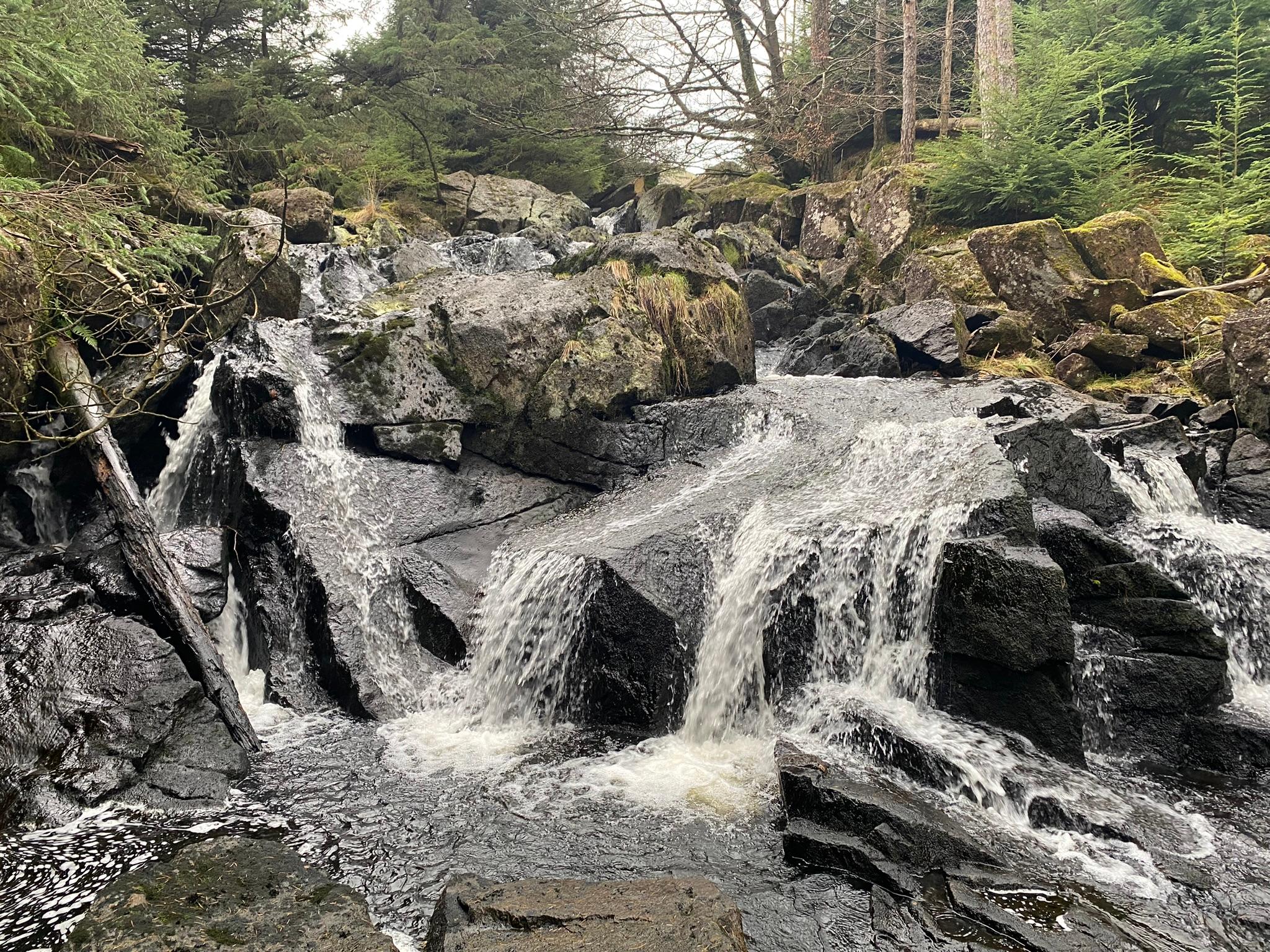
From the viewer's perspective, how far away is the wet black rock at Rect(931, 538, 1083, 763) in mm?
5484

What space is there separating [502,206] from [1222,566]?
64.1ft

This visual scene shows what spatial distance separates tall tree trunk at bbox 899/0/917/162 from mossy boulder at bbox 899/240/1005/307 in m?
4.79

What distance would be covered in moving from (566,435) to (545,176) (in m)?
18.3

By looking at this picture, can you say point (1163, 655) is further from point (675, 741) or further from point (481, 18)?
point (481, 18)

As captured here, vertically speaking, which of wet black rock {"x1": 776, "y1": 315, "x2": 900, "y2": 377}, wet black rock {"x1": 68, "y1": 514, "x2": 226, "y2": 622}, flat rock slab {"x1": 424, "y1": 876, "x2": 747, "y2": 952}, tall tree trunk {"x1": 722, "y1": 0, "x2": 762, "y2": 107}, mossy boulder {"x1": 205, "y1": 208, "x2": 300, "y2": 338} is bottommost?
flat rock slab {"x1": 424, "y1": 876, "x2": 747, "y2": 952}

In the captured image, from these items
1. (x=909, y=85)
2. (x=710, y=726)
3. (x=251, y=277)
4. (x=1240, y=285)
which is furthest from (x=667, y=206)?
(x=710, y=726)

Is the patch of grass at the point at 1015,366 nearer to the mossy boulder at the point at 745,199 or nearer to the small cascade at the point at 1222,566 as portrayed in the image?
the small cascade at the point at 1222,566

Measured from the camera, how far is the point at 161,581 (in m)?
5.93

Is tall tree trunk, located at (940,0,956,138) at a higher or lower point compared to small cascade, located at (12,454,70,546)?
higher

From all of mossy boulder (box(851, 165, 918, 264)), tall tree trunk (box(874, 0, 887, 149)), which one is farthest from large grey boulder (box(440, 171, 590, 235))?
tall tree trunk (box(874, 0, 887, 149))

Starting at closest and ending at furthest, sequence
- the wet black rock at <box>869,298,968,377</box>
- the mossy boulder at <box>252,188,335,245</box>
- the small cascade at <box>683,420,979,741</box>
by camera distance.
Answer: the small cascade at <box>683,420,979,741</box>, the wet black rock at <box>869,298,968,377</box>, the mossy boulder at <box>252,188,335,245</box>

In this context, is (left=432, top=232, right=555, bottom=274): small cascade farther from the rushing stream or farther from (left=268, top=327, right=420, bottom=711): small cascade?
(left=268, top=327, right=420, bottom=711): small cascade

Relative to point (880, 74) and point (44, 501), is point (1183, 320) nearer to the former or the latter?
point (880, 74)

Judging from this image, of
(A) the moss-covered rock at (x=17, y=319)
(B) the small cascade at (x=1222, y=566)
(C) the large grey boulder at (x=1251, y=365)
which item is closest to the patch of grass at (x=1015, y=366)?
(C) the large grey boulder at (x=1251, y=365)
